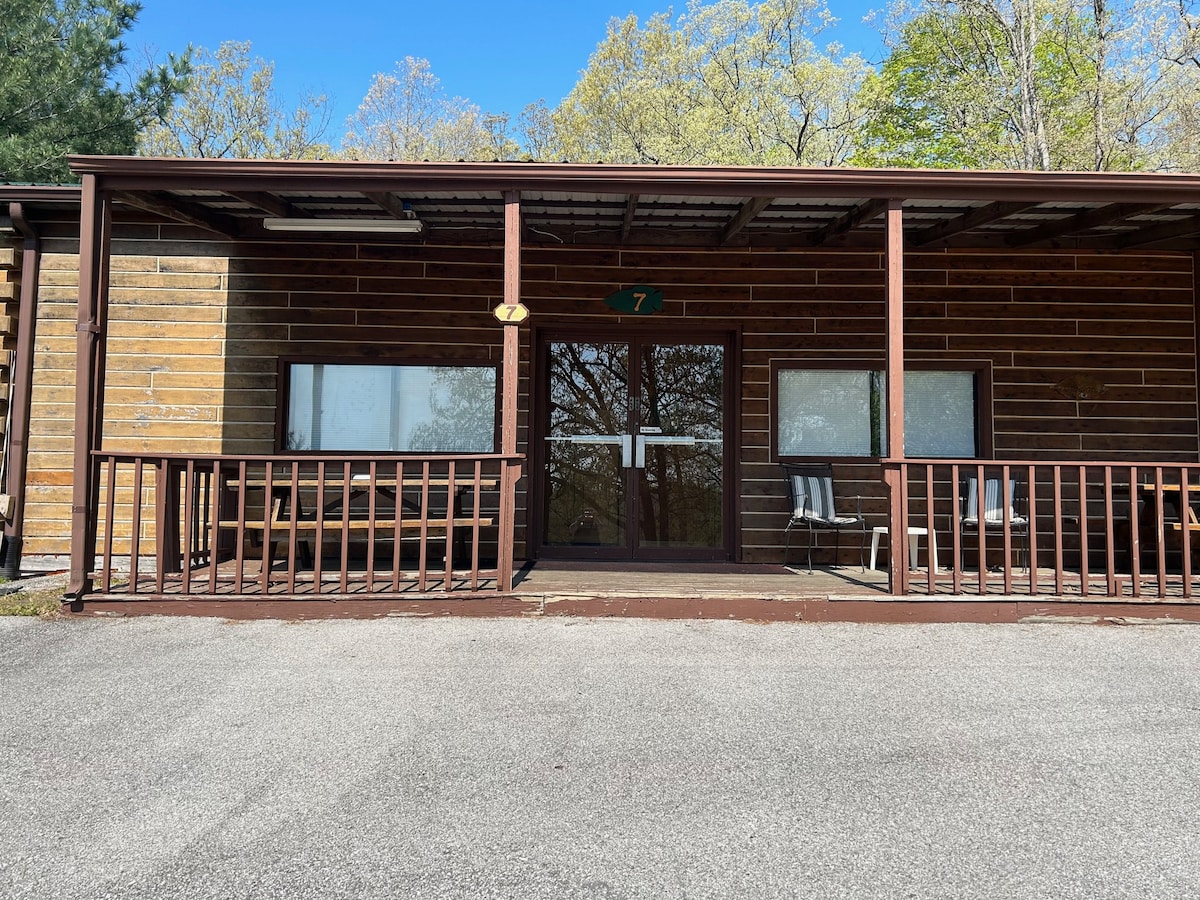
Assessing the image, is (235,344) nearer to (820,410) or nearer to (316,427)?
(316,427)

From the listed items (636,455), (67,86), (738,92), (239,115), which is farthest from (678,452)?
(239,115)

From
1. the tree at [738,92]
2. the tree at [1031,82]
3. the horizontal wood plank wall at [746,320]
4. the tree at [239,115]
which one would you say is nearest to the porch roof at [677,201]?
the horizontal wood plank wall at [746,320]

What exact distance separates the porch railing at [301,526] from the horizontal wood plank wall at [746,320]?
0.52 m

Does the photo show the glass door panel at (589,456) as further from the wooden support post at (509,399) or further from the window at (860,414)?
the wooden support post at (509,399)

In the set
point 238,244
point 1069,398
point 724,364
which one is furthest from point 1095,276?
point 238,244

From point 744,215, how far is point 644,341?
1360mm

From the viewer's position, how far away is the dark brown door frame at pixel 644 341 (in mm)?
6027

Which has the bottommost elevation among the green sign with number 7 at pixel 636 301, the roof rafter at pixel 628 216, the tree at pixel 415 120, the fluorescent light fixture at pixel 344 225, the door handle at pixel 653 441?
the door handle at pixel 653 441

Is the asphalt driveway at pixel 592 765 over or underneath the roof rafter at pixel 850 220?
underneath

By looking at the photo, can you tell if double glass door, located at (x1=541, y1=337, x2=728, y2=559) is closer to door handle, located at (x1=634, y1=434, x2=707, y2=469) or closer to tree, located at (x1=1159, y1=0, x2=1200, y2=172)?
door handle, located at (x1=634, y1=434, x2=707, y2=469)

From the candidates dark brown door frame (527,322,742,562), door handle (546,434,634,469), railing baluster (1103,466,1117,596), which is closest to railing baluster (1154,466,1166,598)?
railing baluster (1103,466,1117,596)

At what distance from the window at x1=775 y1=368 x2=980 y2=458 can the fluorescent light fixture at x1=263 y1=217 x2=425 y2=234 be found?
294cm

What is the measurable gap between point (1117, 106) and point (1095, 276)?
1173 cm

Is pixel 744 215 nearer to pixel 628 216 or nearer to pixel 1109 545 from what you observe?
pixel 628 216
